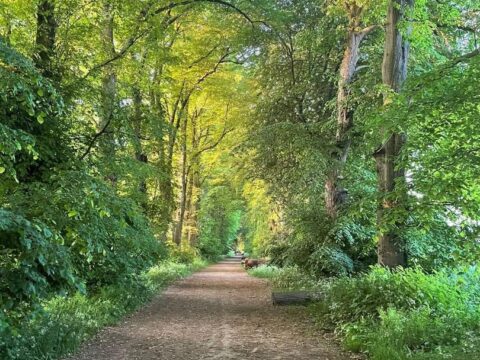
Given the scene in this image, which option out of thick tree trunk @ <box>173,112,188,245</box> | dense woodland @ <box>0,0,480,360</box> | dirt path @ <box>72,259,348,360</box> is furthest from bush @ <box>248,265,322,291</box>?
thick tree trunk @ <box>173,112,188,245</box>

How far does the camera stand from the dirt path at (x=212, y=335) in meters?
7.27

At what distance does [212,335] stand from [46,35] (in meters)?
6.28

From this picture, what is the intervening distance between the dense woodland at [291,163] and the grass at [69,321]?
0.12 feet

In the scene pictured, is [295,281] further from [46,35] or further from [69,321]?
[46,35]

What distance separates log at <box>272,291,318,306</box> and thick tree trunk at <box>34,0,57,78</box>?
7680mm

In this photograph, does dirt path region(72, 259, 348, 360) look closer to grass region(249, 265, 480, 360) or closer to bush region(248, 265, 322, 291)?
grass region(249, 265, 480, 360)

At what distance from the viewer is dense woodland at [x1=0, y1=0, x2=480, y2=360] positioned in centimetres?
509

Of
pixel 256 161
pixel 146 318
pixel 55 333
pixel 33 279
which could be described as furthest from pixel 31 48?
pixel 256 161

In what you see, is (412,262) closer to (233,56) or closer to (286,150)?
(286,150)

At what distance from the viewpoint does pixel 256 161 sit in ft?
55.3

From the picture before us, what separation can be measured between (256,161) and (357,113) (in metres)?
4.52

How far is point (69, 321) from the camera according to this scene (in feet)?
25.8

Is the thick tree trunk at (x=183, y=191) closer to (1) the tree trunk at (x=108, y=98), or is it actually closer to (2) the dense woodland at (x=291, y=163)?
(2) the dense woodland at (x=291, y=163)

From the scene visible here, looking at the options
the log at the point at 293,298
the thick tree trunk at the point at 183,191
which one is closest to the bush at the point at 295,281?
the log at the point at 293,298
